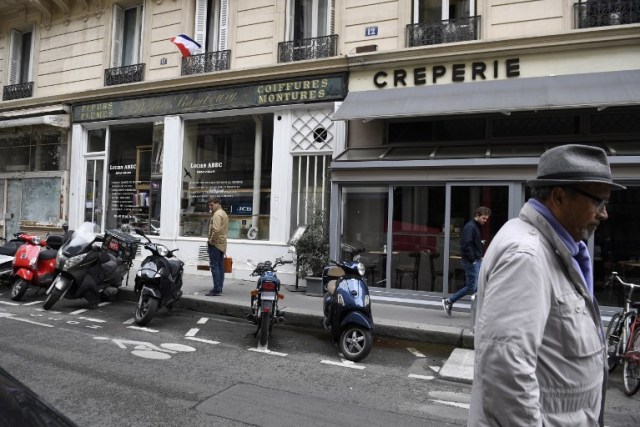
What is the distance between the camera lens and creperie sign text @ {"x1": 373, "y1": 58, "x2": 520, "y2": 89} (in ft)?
Result: 29.5

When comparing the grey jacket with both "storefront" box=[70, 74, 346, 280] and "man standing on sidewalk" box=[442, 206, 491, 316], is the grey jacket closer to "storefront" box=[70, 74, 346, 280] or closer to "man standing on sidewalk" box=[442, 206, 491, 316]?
"man standing on sidewalk" box=[442, 206, 491, 316]

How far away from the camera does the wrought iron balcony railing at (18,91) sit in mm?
14669

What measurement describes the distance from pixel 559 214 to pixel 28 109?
16.1m

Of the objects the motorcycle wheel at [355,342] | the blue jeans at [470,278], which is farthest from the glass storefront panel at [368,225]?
the motorcycle wheel at [355,342]

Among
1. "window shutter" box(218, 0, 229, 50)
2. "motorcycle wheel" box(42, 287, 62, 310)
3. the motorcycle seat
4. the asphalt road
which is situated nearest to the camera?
the asphalt road

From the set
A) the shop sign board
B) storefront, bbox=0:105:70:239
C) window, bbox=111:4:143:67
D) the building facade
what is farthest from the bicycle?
storefront, bbox=0:105:70:239

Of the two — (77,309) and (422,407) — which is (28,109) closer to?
(77,309)

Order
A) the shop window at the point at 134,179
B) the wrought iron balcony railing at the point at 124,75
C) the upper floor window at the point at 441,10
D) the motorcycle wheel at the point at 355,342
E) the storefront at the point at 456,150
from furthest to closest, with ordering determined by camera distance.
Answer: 1. the wrought iron balcony railing at the point at 124,75
2. the shop window at the point at 134,179
3. the upper floor window at the point at 441,10
4. the storefront at the point at 456,150
5. the motorcycle wheel at the point at 355,342

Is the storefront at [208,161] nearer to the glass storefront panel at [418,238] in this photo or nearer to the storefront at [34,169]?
the storefront at [34,169]

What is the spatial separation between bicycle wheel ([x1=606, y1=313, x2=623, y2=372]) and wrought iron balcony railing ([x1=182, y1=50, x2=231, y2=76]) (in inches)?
378

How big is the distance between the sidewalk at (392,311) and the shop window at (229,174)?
1.81 m

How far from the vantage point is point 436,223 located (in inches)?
345

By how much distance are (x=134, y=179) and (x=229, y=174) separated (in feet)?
10.7

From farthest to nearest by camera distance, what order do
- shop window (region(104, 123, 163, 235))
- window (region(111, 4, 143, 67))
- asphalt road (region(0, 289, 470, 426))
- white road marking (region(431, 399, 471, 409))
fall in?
window (region(111, 4, 143, 67))
shop window (region(104, 123, 163, 235))
white road marking (region(431, 399, 471, 409))
asphalt road (region(0, 289, 470, 426))
